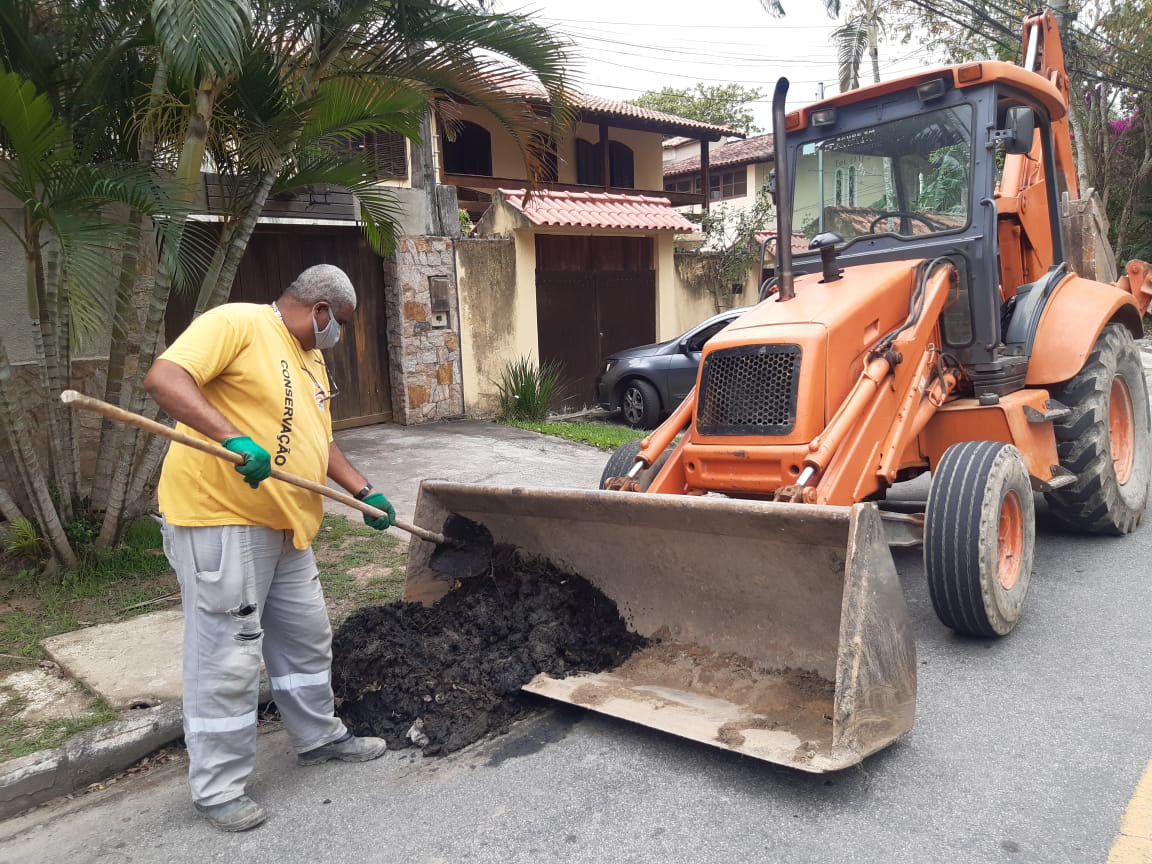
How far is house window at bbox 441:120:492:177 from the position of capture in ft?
65.0

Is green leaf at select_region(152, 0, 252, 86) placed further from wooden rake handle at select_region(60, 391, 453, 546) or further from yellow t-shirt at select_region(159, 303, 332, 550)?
wooden rake handle at select_region(60, 391, 453, 546)

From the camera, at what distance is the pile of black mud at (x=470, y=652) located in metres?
3.76

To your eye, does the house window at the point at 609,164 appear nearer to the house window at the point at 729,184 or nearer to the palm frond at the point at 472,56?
the house window at the point at 729,184

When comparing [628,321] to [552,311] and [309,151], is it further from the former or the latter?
[309,151]

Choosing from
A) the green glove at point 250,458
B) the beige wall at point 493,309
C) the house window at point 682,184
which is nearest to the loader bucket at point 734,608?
the green glove at point 250,458

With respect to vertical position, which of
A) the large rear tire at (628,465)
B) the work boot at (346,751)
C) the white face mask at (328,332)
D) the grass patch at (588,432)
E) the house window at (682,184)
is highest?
the house window at (682,184)

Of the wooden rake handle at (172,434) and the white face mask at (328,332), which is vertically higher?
the white face mask at (328,332)

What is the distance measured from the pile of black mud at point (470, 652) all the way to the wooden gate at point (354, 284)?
238 inches

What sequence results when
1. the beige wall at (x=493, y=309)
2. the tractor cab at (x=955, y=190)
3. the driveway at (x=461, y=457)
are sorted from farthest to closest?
the beige wall at (x=493, y=309) < the driveway at (x=461, y=457) < the tractor cab at (x=955, y=190)

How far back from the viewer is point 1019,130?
4785mm

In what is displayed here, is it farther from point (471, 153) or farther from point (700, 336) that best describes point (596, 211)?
point (471, 153)

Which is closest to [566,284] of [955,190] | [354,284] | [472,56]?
[354,284]

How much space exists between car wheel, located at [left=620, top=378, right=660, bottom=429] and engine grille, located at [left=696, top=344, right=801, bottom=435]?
727cm

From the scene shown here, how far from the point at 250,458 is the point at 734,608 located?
2.07m
